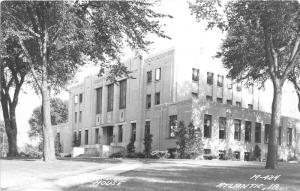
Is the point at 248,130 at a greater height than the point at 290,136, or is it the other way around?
the point at 248,130

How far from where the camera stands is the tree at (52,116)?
88.2 m

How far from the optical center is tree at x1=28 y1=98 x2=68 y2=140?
88250 millimetres

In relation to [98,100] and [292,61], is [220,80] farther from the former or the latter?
[292,61]

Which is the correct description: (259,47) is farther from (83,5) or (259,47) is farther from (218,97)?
(218,97)

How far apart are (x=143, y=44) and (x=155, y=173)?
11461 mm

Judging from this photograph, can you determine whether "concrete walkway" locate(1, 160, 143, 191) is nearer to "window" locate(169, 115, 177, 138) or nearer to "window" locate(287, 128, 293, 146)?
"window" locate(169, 115, 177, 138)

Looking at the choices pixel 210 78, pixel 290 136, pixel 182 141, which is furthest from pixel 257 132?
pixel 182 141

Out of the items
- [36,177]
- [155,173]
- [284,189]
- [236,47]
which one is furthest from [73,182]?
[236,47]

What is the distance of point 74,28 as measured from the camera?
23.9 meters

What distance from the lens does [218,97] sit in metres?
51.4

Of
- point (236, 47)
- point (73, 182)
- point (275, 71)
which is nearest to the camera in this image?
point (73, 182)

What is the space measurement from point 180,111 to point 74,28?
20.8 m

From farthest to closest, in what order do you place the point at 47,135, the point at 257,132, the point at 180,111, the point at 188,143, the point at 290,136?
the point at 290,136 → the point at 257,132 → the point at 180,111 → the point at 188,143 → the point at 47,135

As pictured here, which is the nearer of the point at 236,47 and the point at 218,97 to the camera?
the point at 236,47
